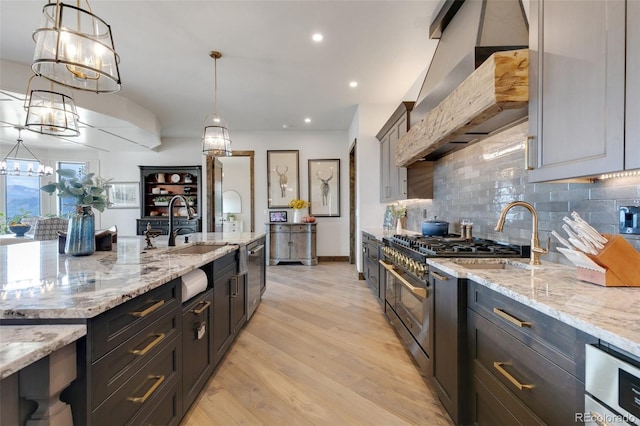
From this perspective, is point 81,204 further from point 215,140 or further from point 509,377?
point 509,377

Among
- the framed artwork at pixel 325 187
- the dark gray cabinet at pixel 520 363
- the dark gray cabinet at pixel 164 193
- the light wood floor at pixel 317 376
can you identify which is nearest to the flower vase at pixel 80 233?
the light wood floor at pixel 317 376

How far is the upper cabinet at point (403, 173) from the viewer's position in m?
3.53

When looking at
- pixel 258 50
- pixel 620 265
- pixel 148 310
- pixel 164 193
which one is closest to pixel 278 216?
pixel 164 193

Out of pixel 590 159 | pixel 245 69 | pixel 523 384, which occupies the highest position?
pixel 245 69

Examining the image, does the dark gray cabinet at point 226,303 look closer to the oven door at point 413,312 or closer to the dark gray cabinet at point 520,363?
the oven door at point 413,312

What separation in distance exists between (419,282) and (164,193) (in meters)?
7.00

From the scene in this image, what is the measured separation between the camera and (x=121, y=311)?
104 cm

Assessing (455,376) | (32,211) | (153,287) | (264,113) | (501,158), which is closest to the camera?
(153,287)

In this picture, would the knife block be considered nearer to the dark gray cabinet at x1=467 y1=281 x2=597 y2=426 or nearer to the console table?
the dark gray cabinet at x1=467 y1=281 x2=597 y2=426

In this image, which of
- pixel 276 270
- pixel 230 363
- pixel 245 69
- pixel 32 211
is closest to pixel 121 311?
pixel 230 363

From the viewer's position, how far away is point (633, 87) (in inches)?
36.9

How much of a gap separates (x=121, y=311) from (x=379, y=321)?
2578 millimetres

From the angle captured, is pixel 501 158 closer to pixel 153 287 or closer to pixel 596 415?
pixel 596 415

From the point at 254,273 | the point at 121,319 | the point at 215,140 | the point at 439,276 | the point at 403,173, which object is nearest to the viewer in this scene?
the point at 121,319
